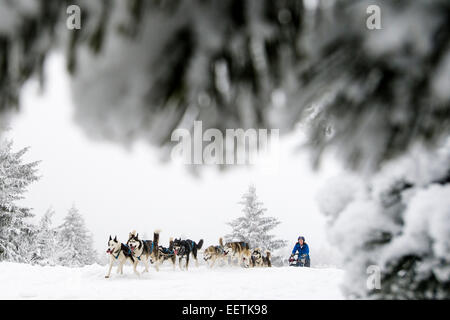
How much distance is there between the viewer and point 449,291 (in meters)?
1.90

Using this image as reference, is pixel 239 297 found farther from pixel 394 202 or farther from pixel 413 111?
pixel 413 111

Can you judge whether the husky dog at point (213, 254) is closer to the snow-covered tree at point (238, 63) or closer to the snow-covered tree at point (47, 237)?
the snow-covered tree at point (238, 63)

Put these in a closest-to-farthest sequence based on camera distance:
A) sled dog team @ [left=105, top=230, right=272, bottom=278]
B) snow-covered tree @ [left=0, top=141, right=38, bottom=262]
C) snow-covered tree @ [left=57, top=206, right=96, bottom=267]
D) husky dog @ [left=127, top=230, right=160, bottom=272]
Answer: sled dog team @ [left=105, top=230, right=272, bottom=278] → husky dog @ [left=127, top=230, right=160, bottom=272] → snow-covered tree @ [left=0, top=141, right=38, bottom=262] → snow-covered tree @ [left=57, top=206, right=96, bottom=267]

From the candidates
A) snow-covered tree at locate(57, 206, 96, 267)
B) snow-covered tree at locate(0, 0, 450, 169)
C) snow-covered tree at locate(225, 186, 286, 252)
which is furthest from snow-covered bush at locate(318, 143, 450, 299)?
snow-covered tree at locate(57, 206, 96, 267)

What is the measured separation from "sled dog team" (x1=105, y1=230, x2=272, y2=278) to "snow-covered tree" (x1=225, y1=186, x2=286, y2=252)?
12479 mm

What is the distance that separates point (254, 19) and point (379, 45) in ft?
0.93

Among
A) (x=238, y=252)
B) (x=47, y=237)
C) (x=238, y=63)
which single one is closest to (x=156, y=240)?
(x=238, y=252)

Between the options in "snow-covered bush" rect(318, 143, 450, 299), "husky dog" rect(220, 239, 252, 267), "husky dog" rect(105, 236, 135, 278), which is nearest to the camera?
"snow-covered bush" rect(318, 143, 450, 299)

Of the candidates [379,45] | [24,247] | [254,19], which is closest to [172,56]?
[254,19]

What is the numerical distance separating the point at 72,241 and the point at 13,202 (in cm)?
1536

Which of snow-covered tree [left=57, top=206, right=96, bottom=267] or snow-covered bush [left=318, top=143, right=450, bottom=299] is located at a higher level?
snow-covered bush [left=318, top=143, right=450, bottom=299]

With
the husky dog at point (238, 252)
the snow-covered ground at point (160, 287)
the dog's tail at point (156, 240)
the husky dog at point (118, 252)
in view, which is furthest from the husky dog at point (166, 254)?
the husky dog at point (238, 252)

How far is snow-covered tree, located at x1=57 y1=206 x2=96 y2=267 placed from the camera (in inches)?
1234

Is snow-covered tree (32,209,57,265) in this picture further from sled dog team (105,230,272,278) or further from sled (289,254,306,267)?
sled (289,254,306,267)
